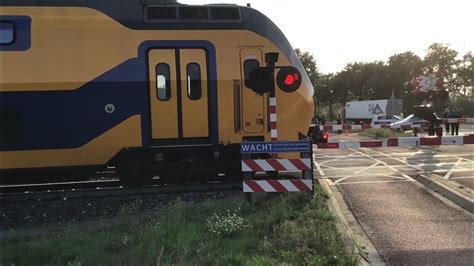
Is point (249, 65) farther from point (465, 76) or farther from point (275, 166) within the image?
point (465, 76)

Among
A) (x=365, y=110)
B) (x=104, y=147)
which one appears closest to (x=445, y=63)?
(x=365, y=110)

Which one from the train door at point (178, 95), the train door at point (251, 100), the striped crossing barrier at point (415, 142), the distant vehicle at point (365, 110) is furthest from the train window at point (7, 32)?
the distant vehicle at point (365, 110)

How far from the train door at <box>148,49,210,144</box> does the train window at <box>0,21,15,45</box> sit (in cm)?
264

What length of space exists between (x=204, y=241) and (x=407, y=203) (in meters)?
4.20

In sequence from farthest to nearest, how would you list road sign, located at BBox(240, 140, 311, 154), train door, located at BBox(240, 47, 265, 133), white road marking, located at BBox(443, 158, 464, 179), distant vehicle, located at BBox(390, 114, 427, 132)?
1. distant vehicle, located at BBox(390, 114, 427, 132)
2. white road marking, located at BBox(443, 158, 464, 179)
3. train door, located at BBox(240, 47, 265, 133)
4. road sign, located at BBox(240, 140, 311, 154)

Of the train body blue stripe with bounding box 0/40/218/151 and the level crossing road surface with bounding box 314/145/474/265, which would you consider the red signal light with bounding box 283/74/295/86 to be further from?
the level crossing road surface with bounding box 314/145/474/265

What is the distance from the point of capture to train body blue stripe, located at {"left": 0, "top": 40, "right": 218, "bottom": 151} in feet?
35.5

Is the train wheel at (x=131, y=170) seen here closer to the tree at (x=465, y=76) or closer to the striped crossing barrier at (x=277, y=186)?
the striped crossing barrier at (x=277, y=186)

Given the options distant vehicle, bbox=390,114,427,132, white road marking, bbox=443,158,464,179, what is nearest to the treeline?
distant vehicle, bbox=390,114,427,132

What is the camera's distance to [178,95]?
1114cm

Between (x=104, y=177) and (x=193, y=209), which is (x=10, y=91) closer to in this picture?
(x=104, y=177)

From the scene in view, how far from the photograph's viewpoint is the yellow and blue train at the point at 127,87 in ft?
35.3

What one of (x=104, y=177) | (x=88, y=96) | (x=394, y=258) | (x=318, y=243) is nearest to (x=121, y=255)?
(x=318, y=243)

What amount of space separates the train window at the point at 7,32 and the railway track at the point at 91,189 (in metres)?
2.96
